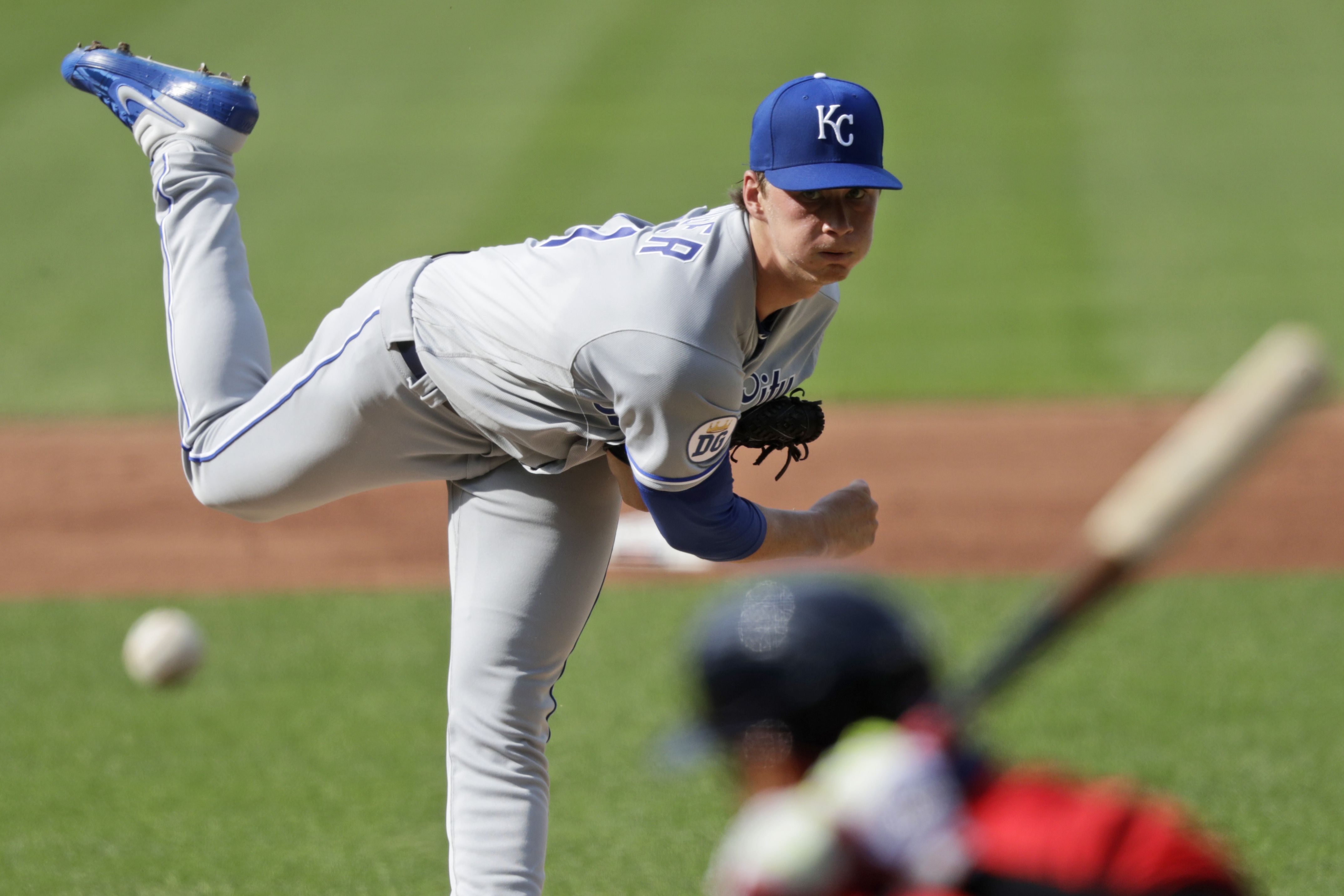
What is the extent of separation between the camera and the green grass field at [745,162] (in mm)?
10781

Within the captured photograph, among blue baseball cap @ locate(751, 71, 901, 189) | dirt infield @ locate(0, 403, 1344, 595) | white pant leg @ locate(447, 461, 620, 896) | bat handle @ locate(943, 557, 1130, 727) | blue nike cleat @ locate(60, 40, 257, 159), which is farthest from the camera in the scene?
dirt infield @ locate(0, 403, 1344, 595)

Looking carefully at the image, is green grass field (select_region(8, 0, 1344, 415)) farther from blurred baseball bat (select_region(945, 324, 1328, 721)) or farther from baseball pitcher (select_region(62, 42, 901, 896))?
blurred baseball bat (select_region(945, 324, 1328, 721))

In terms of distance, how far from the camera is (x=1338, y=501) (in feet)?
25.3

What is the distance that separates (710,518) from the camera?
301 centimetres

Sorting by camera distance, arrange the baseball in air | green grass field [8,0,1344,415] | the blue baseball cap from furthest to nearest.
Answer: green grass field [8,0,1344,415] → the baseball in air → the blue baseball cap

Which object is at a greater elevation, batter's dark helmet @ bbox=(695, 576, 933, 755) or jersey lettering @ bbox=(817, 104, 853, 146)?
jersey lettering @ bbox=(817, 104, 853, 146)

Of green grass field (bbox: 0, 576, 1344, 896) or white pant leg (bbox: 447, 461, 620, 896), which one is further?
green grass field (bbox: 0, 576, 1344, 896)

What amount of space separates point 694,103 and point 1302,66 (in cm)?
655

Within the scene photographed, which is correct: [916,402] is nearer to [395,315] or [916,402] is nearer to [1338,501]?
[1338,501]

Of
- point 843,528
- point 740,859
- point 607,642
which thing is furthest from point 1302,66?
point 740,859

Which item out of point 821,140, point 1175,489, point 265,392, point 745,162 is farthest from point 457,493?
point 745,162

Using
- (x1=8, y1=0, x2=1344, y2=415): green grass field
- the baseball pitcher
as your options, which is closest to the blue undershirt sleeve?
the baseball pitcher

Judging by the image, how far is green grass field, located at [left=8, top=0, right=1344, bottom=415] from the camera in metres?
10.8

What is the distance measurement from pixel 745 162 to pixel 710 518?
38.5ft
